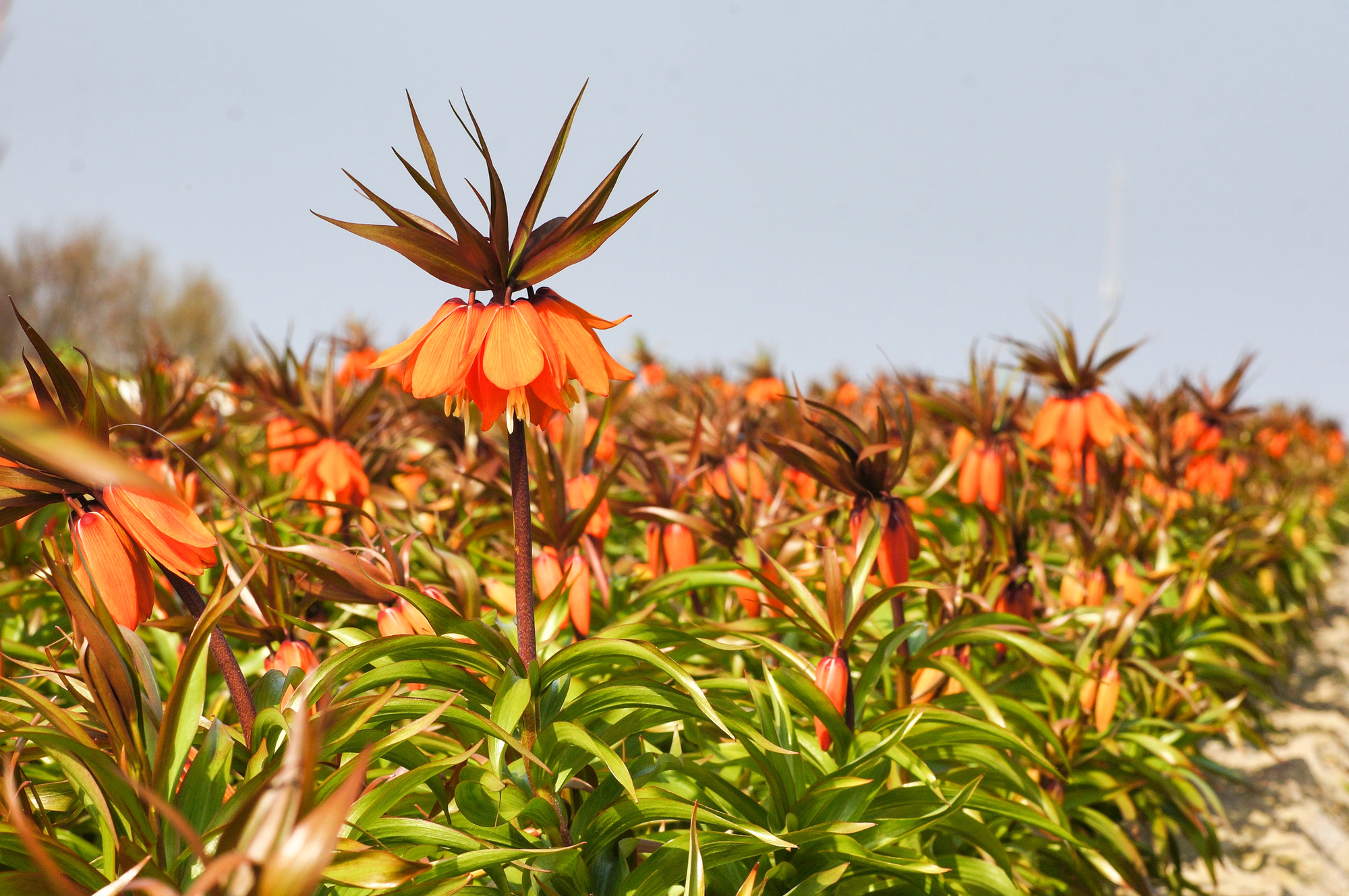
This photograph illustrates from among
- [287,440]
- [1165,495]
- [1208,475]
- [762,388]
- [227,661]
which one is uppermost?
[762,388]

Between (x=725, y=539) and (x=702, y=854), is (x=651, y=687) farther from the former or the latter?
(x=725, y=539)

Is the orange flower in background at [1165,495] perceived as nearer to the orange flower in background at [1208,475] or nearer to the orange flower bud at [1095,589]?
the orange flower in background at [1208,475]

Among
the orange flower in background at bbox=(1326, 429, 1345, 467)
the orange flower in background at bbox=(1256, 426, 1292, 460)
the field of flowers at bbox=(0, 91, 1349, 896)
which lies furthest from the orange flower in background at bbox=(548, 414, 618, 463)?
the orange flower in background at bbox=(1326, 429, 1345, 467)

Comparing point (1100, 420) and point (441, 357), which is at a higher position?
point (1100, 420)

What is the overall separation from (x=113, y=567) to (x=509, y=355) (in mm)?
616

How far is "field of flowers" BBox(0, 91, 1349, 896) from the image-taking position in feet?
3.90

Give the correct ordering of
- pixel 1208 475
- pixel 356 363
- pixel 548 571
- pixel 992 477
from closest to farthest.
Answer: pixel 548 571
pixel 992 477
pixel 1208 475
pixel 356 363

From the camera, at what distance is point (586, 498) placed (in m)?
2.72

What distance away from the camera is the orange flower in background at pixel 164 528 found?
126 centimetres

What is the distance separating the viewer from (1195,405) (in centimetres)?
604

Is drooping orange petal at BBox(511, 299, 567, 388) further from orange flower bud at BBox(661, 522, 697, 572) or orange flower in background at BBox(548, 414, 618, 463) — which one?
orange flower in background at BBox(548, 414, 618, 463)

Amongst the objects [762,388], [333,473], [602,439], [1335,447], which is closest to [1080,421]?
[602,439]

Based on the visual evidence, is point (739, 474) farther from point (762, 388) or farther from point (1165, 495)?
point (762, 388)

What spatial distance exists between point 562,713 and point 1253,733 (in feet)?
13.4
